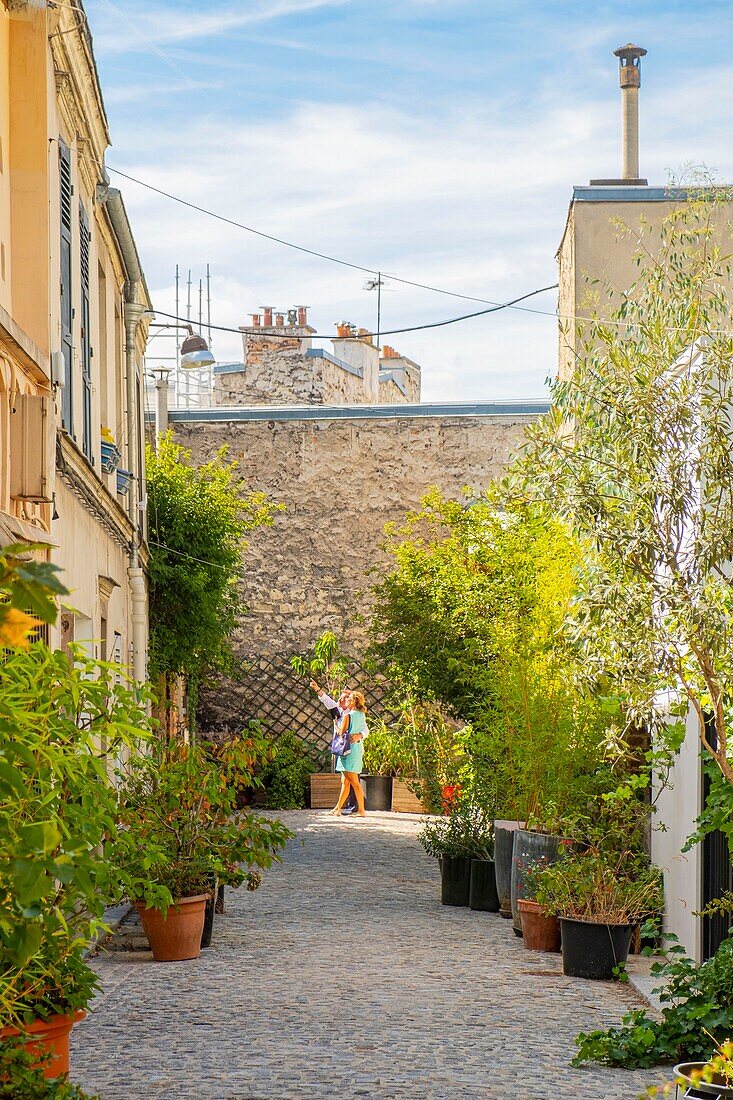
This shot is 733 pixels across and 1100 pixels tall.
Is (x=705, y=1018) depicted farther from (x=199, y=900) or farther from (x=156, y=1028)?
(x=199, y=900)

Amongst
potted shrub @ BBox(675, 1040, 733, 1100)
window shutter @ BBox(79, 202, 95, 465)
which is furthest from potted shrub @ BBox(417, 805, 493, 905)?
potted shrub @ BBox(675, 1040, 733, 1100)

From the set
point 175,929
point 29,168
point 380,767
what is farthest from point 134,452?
point 175,929

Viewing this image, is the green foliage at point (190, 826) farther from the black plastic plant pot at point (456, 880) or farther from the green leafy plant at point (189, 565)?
the green leafy plant at point (189, 565)

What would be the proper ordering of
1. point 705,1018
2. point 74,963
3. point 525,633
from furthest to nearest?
point 525,633 < point 705,1018 < point 74,963

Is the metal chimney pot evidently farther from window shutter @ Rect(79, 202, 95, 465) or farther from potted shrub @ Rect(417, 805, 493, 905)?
potted shrub @ Rect(417, 805, 493, 905)

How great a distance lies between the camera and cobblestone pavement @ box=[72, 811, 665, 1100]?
208 inches

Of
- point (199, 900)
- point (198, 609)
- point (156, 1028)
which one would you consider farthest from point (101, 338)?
point (156, 1028)

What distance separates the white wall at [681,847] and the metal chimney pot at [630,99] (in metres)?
9.05

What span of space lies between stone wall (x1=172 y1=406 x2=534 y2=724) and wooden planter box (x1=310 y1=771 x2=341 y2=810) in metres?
2.16

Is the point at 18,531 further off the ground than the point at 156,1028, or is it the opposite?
the point at 18,531

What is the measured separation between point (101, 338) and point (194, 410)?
8311mm

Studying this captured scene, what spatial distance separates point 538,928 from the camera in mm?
8430

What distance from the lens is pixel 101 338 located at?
1180cm

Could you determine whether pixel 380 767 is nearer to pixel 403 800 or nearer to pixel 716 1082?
pixel 403 800
